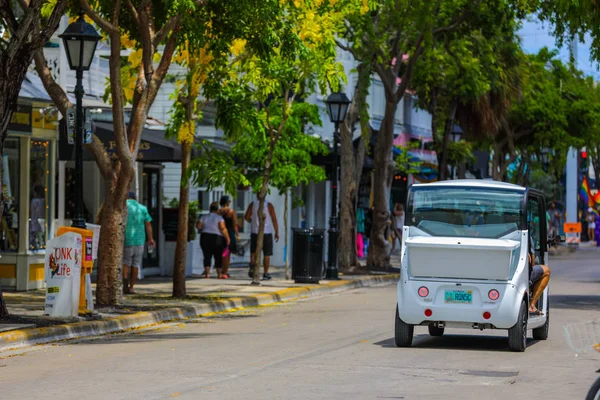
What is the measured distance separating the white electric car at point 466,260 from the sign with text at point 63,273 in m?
4.92

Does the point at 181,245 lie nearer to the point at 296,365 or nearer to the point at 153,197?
the point at 153,197

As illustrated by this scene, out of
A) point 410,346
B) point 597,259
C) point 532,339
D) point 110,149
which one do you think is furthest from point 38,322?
point 597,259

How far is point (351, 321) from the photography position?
62.6 feet

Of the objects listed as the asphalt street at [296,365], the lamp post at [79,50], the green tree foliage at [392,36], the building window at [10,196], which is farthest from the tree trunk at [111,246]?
the green tree foliage at [392,36]

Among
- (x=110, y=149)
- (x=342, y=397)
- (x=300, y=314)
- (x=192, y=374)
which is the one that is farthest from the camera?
(x=110, y=149)

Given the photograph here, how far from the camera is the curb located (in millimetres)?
15720

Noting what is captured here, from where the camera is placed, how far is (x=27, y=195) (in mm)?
24438

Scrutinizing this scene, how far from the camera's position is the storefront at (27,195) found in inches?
946

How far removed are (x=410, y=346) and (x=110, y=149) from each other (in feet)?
37.7

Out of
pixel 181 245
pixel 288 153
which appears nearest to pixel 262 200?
pixel 288 153

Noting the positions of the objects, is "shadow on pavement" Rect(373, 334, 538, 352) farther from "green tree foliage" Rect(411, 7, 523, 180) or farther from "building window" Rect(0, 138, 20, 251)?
"green tree foliage" Rect(411, 7, 523, 180)

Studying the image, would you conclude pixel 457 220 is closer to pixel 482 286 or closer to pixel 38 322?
pixel 482 286

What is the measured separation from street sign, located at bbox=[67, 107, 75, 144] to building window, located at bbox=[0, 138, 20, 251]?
512 cm

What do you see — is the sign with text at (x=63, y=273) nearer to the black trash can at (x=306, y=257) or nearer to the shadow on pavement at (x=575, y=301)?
the shadow on pavement at (x=575, y=301)
